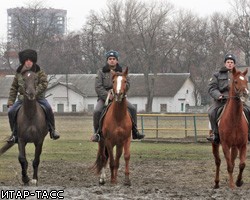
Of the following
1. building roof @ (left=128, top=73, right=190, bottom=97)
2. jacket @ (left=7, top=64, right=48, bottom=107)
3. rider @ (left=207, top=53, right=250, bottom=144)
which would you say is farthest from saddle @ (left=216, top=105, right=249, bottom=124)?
building roof @ (left=128, top=73, right=190, bottom=97)

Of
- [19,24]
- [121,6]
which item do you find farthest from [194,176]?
[121,6]

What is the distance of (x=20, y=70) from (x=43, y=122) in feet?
4.36

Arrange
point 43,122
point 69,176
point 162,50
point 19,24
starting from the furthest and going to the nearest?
point 162,50
point 19,24
point 69,176
point 43,122

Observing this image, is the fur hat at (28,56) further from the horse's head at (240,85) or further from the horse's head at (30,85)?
the horse's head at (240,85)

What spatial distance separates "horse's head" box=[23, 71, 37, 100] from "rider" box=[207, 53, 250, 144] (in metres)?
4.05

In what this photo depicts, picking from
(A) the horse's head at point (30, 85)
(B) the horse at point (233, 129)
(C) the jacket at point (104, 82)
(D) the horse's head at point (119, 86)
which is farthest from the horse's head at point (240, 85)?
(A) the horse's head at point (30, 85)

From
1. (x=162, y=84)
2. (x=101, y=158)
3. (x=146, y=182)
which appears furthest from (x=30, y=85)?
(x=162, y=84)

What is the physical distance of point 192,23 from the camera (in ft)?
310

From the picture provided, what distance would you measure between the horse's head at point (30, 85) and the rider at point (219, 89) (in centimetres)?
405

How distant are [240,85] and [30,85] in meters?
4.50

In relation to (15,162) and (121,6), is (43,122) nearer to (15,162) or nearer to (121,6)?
(15,162)

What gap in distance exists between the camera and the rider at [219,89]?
1526cm

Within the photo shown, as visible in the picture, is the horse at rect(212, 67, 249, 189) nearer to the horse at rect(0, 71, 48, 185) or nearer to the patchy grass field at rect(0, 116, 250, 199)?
the patchy grass field at rect(0, 116, 250, 199)

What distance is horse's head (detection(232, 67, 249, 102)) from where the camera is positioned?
45.9 ft
